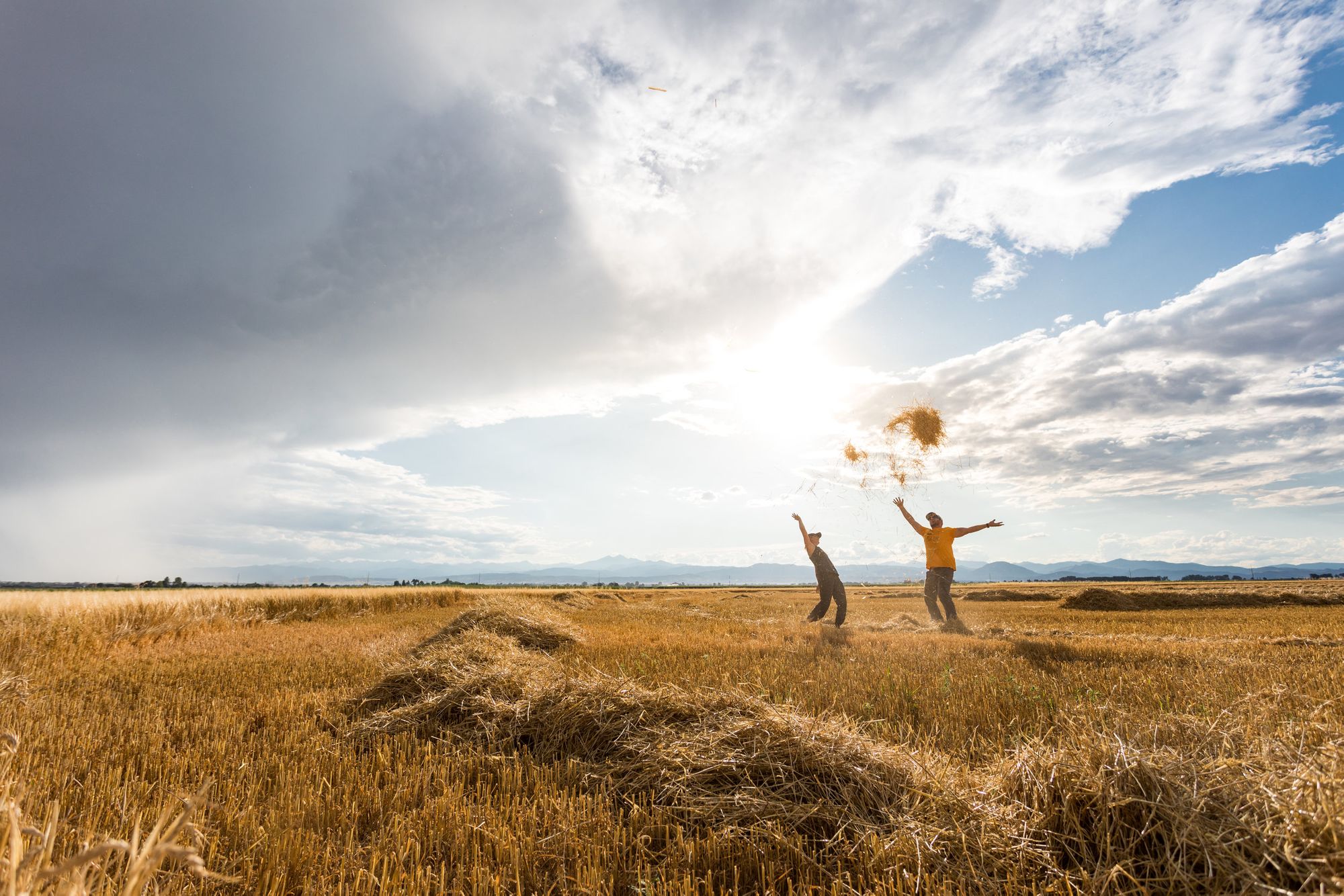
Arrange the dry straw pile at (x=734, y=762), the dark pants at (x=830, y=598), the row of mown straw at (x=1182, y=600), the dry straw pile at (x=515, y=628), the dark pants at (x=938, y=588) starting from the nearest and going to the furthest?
the dry straw pile at (x=734, y=762)
the dry straw pile at (x=515, y=628)
the dark pants at (x=938, y=588)
the dark pants at (x=830, y=598)
the row of mown straw at (x=1182, y=600)

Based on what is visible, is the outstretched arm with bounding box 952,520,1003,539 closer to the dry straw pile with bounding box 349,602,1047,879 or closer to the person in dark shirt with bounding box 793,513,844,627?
the person in dark shirt with bounding box 793,513,844,627

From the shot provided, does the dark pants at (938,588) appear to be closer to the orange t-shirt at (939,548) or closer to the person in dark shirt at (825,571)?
the orange t-shirt at (939,548)

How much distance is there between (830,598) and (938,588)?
7.49ft

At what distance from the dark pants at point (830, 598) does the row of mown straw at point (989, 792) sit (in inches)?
335

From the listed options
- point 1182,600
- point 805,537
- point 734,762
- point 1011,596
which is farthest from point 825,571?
point 1011,596

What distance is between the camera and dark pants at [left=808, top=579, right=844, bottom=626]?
12.4m

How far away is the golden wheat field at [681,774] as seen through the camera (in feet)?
7.71

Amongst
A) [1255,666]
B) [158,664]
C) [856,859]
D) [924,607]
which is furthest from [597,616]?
[856,859]

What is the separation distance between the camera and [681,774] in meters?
3.53

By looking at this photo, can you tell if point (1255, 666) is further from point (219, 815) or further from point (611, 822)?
point (219, 815)

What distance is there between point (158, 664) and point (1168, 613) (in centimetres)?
2252

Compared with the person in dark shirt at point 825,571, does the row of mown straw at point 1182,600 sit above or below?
below

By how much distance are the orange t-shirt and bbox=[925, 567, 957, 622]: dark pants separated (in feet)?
0.38

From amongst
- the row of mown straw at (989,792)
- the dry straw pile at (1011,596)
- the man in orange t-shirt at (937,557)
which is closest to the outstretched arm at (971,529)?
the man in orange t-shirt at (937,557)
